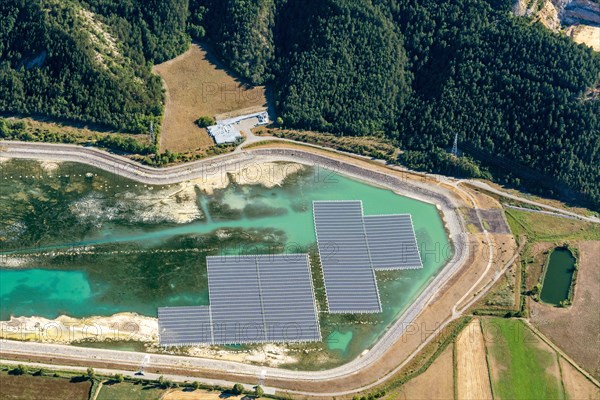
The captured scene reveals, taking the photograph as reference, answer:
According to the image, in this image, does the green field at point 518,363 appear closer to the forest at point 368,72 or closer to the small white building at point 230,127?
the forest at point 368,72

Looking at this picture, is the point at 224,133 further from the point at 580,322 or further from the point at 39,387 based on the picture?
the point at 580,322

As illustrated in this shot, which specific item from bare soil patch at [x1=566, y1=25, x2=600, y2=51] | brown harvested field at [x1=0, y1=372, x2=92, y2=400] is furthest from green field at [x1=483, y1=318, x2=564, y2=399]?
bare soil patch at [x1=566, y1=25, x2=600, y2=51]

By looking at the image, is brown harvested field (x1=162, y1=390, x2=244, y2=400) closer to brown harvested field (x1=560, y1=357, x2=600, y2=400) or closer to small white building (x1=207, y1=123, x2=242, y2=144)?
brown harvested field (x1=560, y1=357, x2=600, y2=400)

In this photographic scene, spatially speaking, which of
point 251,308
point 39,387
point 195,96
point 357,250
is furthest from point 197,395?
point 195,96

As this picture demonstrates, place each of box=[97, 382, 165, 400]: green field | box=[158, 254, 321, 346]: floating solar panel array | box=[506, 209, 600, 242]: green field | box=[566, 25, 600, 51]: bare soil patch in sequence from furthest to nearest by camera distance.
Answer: box=[566, 25, 600, 51]: bare soil patch, box=[506, 209, 600, 242]: green field, box=[158, 254, 321, 346]: floating solar panel array, box=[97, 382, 165, 400]: green field

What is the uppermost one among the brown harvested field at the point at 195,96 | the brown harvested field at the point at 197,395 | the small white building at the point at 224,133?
the brown harvested field at the point at 195,96

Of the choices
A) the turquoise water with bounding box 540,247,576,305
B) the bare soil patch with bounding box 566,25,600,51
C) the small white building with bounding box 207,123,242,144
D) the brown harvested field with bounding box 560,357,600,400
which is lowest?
the brown harvested field with bounding box 560,357,600,400

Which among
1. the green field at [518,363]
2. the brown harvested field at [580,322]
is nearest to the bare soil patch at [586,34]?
the brown harvested field at [580,322]

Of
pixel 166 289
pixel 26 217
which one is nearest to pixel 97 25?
pixel 26 217
